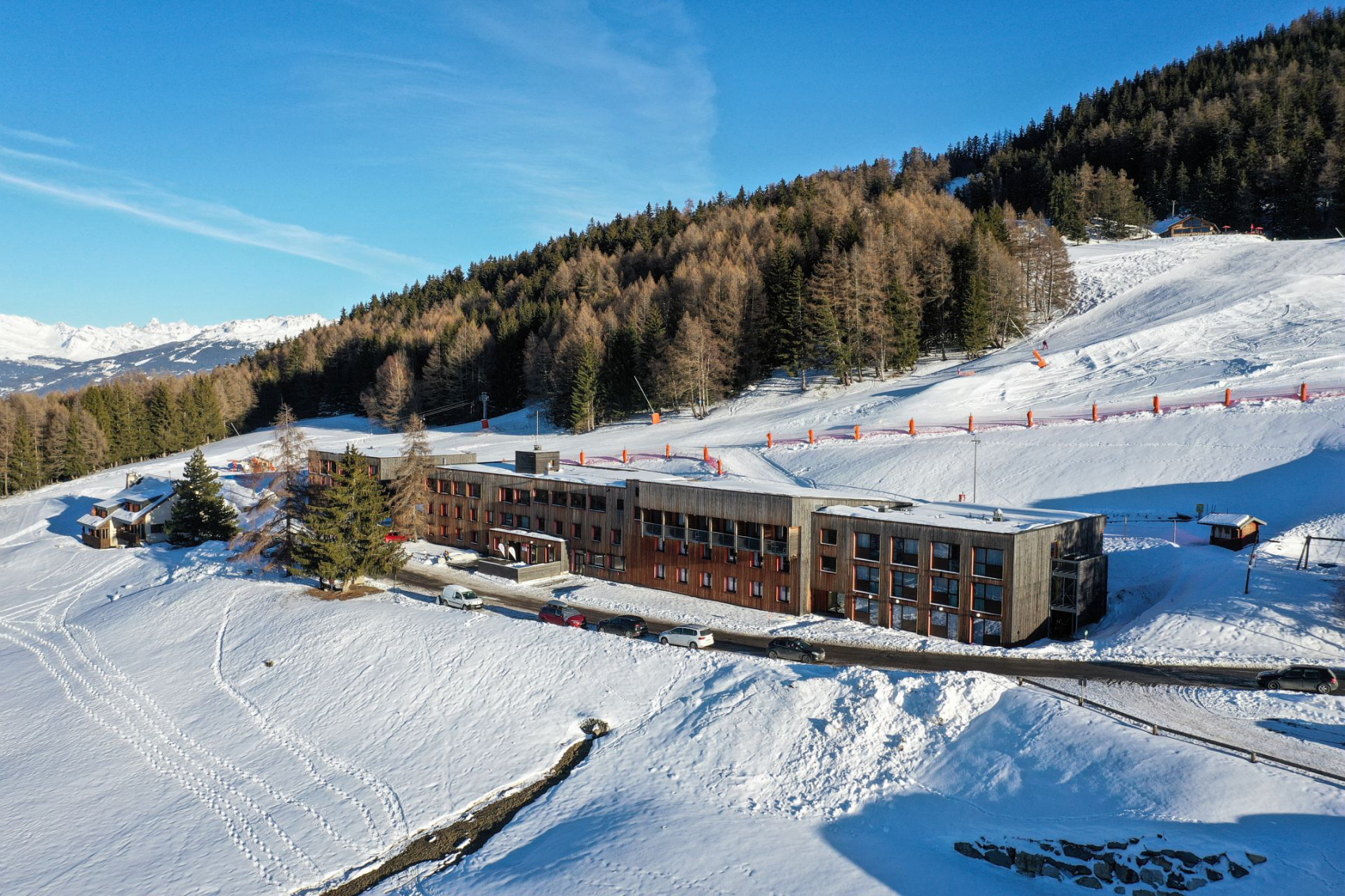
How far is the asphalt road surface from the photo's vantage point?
27234 mm

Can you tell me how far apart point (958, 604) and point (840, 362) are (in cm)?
4296

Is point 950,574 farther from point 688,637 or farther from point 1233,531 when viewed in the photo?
point 1233,531

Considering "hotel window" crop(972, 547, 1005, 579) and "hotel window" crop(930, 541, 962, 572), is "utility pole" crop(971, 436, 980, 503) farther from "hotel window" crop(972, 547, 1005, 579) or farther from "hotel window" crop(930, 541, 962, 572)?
"hotel window" crop(972, 547, 1005, 579)

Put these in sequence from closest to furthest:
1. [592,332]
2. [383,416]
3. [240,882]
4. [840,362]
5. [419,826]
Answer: [240,882], [419,826], [840,362], [592,332], [383,416]

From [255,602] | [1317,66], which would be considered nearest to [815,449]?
[255,602]

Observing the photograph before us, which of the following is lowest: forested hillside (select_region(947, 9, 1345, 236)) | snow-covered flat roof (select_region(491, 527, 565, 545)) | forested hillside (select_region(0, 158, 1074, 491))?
snow-covered flat roof (select_region(491, 527, 565, 545))

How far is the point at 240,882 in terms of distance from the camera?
71.1ft

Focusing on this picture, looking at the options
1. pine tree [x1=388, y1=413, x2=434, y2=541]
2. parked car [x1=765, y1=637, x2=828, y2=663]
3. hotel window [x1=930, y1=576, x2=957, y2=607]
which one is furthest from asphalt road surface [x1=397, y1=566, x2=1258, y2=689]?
pine tree [x1=388, y1=413, x2=434, y2=541]

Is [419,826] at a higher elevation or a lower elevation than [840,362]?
lower

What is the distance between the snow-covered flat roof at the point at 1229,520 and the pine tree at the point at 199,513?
64.3 meters

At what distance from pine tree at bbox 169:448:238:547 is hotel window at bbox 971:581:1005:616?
2097 inches

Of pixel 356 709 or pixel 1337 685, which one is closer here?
pixel 1337 685

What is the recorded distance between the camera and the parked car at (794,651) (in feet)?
99.3

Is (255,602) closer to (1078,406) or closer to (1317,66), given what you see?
(1078,406)
